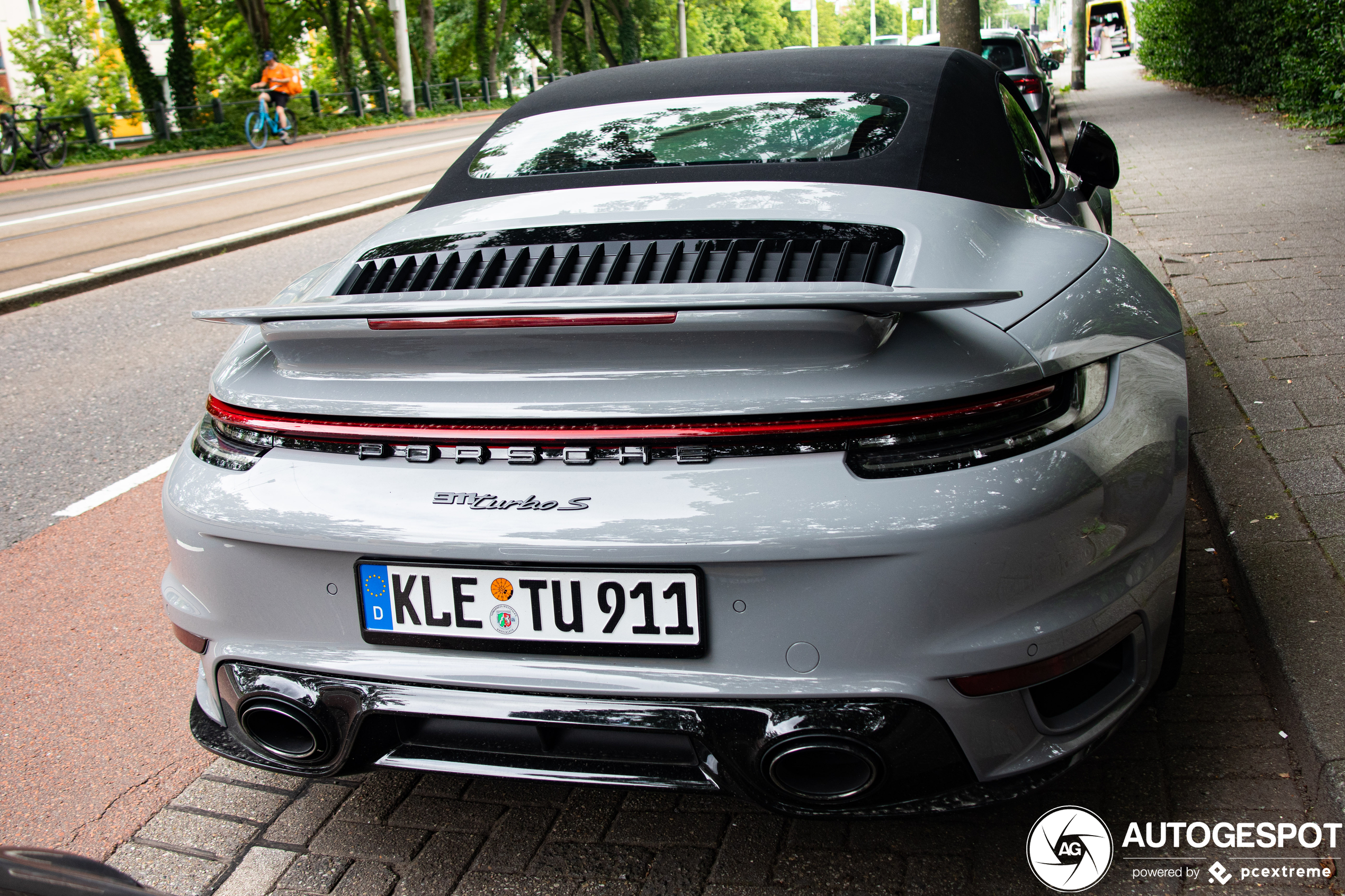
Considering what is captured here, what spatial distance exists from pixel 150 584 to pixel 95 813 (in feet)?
4.38

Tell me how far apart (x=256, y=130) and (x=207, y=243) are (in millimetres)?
17498

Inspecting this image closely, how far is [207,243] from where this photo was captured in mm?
10820

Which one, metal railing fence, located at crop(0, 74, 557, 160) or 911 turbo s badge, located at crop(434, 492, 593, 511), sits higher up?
metal railing fence, located at crop(0, 74, 557, 160)

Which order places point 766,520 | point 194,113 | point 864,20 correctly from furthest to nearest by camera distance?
point 864,20 → point 194,113 → point 766,520

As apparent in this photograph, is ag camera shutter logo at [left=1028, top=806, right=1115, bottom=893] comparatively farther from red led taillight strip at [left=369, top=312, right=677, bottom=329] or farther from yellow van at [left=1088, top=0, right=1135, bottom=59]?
yellow van at [left=1088, top=0, right=1135, bottom=59]

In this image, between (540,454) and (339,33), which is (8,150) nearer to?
(339,33)

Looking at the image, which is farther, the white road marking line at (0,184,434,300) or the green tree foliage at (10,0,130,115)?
the green tree foliage at (10,0,130,115)

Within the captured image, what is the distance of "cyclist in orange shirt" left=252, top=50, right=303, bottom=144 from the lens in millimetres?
26797

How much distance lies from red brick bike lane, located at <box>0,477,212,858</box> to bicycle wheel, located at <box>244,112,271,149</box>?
24598 mm

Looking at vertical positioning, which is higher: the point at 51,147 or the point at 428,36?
the point at 428,36

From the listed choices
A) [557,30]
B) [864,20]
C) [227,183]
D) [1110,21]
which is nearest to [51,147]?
[227,183]

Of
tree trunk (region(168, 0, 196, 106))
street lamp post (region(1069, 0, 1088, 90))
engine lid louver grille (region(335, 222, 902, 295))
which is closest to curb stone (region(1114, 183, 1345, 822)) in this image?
engine lid louver grille (region(335, 222, 902, 295))

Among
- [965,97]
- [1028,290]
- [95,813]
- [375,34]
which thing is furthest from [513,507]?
[375,34]

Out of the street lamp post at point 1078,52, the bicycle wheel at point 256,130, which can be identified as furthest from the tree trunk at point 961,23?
the bicycle wheel at point 256,130
